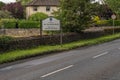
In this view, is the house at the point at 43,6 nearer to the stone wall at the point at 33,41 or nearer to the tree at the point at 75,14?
the tree at the point at 75,14

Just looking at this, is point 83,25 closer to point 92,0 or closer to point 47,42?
point 92,0

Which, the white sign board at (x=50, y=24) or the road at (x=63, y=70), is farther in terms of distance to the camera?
the white sign board at (x=50, y=24)

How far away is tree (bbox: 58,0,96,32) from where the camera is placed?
133ft

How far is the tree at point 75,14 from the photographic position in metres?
40.5

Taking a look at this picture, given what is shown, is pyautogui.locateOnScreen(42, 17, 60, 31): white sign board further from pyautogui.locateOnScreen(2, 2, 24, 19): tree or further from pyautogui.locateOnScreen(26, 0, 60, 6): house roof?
pyautogui.locateOnScreen(2, 2, 24, 19): tree

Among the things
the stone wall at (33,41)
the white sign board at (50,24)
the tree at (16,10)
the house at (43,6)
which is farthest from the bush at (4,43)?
the tree at (16,10)

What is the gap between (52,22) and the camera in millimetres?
32562

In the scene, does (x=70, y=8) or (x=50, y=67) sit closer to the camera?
(x=50, y=67)

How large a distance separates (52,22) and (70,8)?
8.98 metres

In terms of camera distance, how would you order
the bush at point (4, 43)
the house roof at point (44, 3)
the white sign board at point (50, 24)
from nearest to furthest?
1. the bush at point (4, 43)
2. the white sign board at point (50, 24)
3. the house roof at point (44, 3)

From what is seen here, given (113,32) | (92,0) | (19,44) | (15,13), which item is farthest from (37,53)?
(15,13)

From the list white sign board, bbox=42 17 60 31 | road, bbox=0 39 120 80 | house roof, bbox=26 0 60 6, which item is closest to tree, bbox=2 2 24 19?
house roof, bbox=26 0 60 6

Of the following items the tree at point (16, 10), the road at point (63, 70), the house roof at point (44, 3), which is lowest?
the road at point (63, 70)

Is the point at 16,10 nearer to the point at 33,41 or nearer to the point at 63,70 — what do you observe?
the point at 33,41
